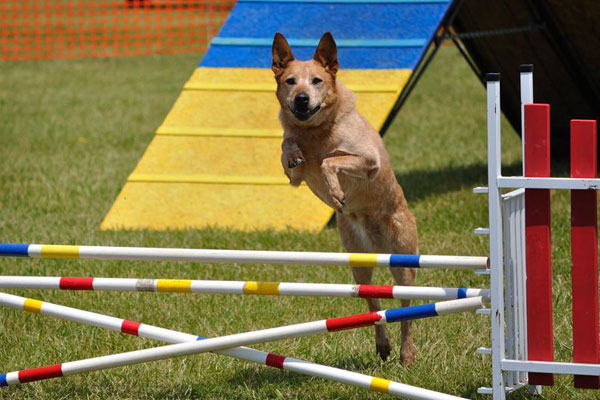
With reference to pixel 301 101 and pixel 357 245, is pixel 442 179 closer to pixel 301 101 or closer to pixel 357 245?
pixel 357 245

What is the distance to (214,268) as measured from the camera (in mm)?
6191

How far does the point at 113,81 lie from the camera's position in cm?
1638

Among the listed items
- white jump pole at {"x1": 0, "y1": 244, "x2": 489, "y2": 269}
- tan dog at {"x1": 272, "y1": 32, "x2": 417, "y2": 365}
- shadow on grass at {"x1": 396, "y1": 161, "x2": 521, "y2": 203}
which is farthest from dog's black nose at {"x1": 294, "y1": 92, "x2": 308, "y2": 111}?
shadow on grass at {"x1": 396, "y1": 161, "x2": 521, "y2": 203}

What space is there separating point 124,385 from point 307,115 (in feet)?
4.93

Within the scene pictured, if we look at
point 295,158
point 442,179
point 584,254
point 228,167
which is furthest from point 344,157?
point 442,179

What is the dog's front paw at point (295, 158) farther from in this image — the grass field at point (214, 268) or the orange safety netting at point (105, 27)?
the orange safety netting at point (105, 27)

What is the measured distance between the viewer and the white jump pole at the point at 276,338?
3.43m

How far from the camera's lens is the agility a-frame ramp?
7148 millimetres

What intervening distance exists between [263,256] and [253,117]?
13.2ft

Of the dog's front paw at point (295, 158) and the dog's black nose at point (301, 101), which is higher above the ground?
the dog's black nose at point (301, 101)

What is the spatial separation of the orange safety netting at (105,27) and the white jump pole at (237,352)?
56.5 feet

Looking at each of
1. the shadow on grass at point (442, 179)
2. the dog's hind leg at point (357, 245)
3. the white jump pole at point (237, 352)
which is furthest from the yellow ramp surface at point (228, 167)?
the white jump pole at point (237, 352)

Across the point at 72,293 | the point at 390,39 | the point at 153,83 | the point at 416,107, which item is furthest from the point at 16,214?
the point at 153,83

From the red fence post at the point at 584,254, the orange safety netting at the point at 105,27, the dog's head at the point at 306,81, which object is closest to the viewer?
the red fence post at the point at 584,254
